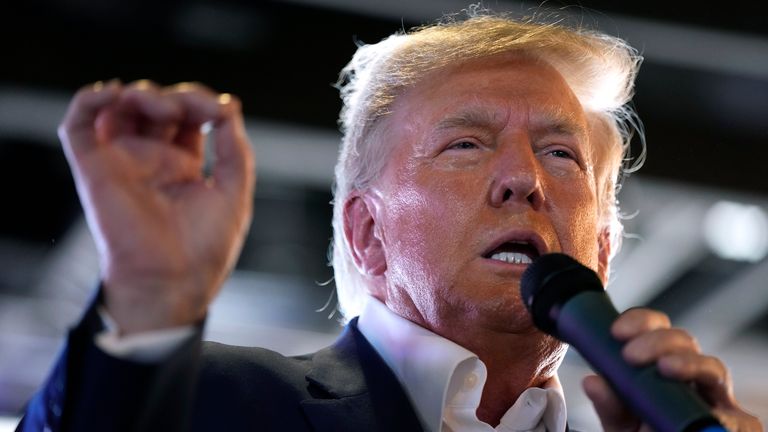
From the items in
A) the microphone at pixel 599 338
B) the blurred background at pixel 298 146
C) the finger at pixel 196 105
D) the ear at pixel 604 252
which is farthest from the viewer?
the blurred background at pixel 298 146

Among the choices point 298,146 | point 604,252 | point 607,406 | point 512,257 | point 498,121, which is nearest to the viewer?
point 607,406

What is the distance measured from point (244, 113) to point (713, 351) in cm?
297

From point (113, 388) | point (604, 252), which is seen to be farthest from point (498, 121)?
point (113, 388)

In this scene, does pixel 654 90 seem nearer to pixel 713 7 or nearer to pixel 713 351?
pixel 713 7

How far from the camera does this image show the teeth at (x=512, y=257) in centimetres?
189

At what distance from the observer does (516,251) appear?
1898mm

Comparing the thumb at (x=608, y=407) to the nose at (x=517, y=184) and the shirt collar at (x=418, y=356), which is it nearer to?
the shirt collar at (x=418, y=356)

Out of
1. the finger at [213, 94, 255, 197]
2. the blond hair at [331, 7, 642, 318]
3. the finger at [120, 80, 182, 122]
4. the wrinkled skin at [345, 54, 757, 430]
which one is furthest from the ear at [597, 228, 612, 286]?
the finger at [120, 80, 182, 122]

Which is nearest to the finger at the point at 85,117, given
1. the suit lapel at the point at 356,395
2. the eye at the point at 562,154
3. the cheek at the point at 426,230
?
the suit lapel at the point at 356,395

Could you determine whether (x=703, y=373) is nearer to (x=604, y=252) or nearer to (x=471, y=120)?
(x=471, y=120)

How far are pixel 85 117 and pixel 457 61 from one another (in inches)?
42.4

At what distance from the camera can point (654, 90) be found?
144 inches

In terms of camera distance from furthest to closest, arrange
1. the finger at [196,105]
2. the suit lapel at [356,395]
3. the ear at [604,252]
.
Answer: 1. the ear at [604,252]
2. the suit lapel at [356,395]
3. the finger at [196,105]

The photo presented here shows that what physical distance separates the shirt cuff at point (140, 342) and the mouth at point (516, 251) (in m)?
0.77
